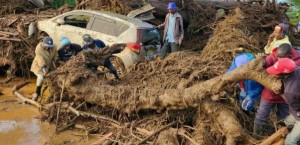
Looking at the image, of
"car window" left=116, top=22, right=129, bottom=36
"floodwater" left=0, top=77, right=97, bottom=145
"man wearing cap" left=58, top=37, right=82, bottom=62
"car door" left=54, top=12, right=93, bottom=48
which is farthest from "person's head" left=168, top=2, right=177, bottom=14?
"floodwater" left=0, top=77, right=97, bottom=145

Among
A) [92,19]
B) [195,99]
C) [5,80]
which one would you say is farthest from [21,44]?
[195,99]

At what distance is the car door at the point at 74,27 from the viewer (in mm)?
10742

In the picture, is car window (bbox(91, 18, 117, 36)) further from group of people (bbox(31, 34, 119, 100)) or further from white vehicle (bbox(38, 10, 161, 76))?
group of people (bbox(31, 34, 119, 100))

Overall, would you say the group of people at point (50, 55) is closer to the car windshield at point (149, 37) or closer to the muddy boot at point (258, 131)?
the car windshield at point (149, 37)

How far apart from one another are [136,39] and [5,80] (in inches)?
146

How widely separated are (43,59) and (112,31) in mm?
2061

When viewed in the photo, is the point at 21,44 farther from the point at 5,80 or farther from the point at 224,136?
the point at 224,136

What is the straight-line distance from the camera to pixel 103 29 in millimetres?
10492

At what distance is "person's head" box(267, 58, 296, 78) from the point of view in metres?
4.94

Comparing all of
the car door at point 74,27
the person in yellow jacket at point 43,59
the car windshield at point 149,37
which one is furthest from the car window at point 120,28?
the person in yellow jacket at point 43,59

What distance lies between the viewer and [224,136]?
6027 millimetres

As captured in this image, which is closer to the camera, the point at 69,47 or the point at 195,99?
the point at 195,99

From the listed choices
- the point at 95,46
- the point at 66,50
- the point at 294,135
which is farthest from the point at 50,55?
the point at 294,135

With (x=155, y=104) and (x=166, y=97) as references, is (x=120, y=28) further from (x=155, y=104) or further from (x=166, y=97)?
(x=166, y=97)
